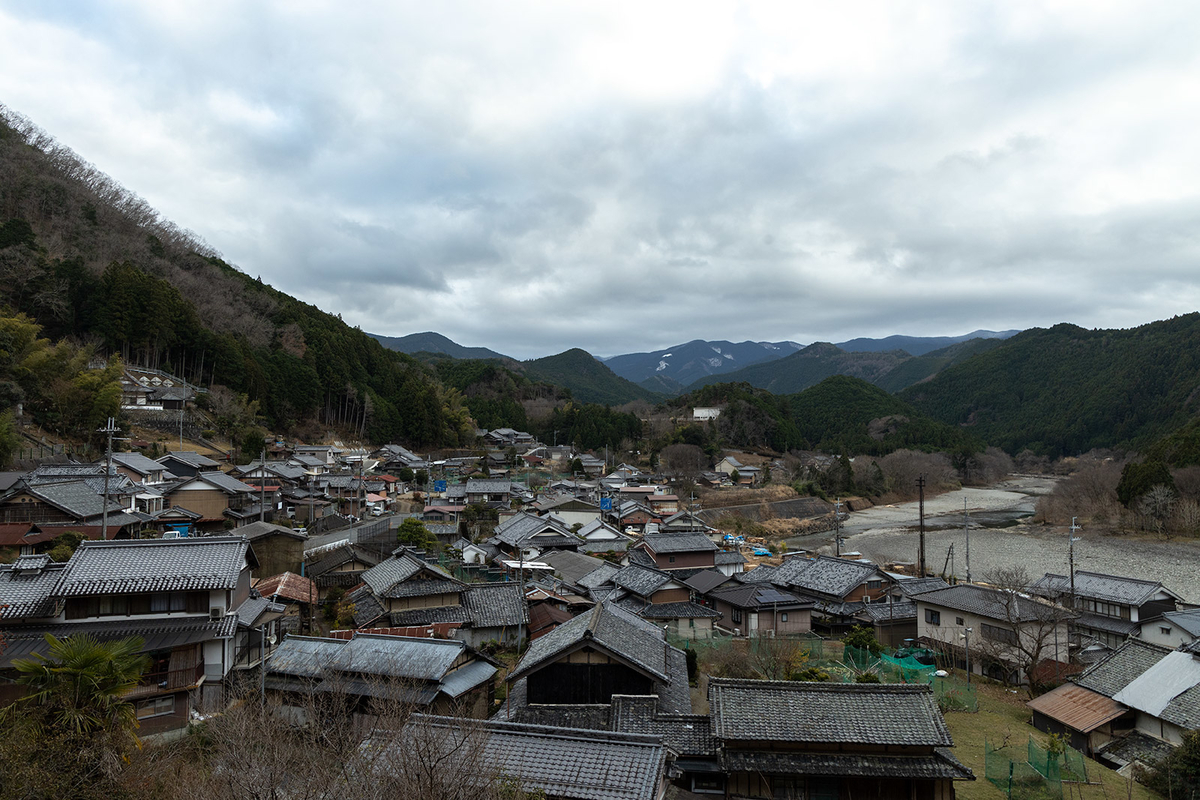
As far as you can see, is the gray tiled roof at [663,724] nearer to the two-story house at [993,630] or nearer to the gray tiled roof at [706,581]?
the two-story house at [993,630]

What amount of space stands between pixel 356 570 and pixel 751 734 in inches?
689

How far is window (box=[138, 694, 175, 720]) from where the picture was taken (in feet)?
39.3

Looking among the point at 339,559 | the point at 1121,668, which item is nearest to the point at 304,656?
the point at 339,559

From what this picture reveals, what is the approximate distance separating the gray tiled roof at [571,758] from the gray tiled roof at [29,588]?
369 inches

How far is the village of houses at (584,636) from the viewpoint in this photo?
30.7 feet

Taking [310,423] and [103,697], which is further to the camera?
[310,423]

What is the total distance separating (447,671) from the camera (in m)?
12.6

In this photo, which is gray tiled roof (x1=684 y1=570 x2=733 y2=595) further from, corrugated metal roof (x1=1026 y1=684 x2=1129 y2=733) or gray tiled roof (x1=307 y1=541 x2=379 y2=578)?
gray tiled roof (x1=307 y1=541 x2=379 y2=578)

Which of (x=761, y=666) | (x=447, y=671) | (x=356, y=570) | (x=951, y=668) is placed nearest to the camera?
(x=447, y=671)

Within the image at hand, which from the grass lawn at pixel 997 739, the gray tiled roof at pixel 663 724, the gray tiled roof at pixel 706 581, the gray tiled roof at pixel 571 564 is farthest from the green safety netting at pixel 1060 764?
the gray tiled roof at pixel 571 564

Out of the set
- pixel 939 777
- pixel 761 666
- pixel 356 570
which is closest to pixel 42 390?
pixel 356 570

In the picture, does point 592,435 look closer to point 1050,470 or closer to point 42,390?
point 42,390

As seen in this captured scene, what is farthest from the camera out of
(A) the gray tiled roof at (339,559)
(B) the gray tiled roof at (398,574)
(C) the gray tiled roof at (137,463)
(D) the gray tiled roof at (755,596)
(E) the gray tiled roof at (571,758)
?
(C) the gray tiled roof at (137,463)

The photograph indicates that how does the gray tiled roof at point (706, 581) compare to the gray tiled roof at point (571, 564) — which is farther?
the gray tiled roof at point (571, 564)
